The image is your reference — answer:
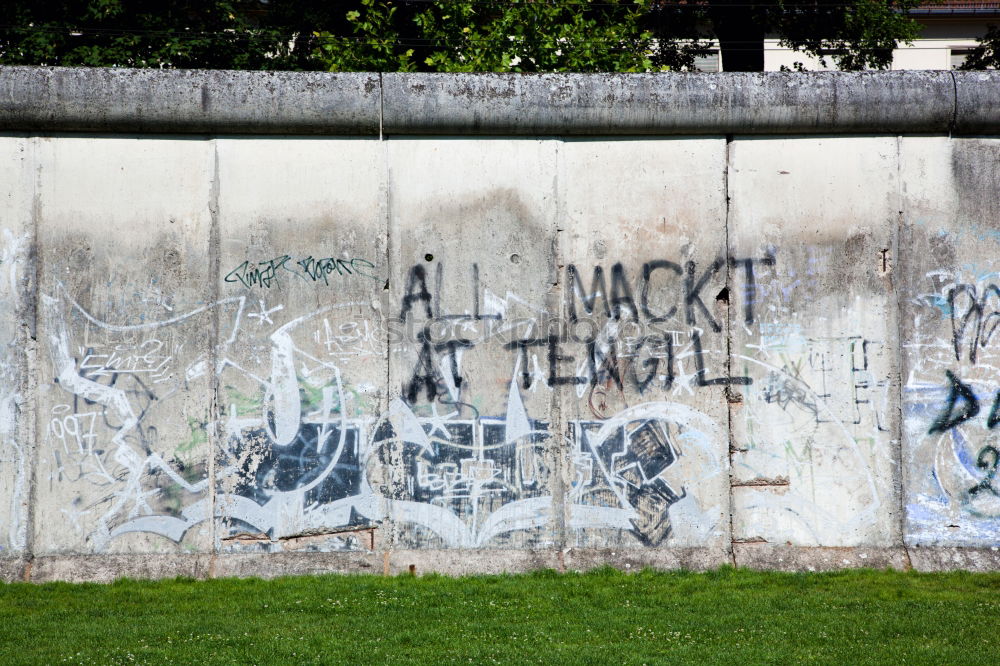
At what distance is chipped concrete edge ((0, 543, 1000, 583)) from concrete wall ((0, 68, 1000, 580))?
2cm

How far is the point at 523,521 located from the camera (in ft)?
23.0

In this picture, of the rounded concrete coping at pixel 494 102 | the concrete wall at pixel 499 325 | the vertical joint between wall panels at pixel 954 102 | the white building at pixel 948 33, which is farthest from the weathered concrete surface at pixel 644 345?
the white building at pixel 948 33

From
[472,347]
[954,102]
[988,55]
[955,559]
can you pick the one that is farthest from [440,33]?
[988,55]

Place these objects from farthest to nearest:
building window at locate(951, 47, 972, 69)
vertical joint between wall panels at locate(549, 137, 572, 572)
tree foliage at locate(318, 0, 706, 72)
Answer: building window at locate(951, 47, 972, 69), tree foliage at locate(318, 0, 706, 72), vertical joint between wall panels at locate(549, 137, 572, 572)

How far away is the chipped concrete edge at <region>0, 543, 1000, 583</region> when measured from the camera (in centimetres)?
676

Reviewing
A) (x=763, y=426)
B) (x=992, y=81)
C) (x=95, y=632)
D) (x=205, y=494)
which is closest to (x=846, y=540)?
(x=763, y=426)

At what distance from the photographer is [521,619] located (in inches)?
231

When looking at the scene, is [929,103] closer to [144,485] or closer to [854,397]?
[854,397]

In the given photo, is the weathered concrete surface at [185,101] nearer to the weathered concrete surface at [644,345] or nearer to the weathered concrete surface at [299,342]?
the weathered concrete surface at [299,342]

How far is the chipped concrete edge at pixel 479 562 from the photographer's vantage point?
6.76 metres

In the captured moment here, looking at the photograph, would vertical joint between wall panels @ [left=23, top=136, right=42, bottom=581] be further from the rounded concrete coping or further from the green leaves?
the green leaves

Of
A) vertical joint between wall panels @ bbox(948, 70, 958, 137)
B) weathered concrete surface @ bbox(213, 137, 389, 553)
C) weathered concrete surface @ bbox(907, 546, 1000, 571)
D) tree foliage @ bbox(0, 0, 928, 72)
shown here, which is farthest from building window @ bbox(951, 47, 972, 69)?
weathered concrete surface @ bbox(213, 137, 389, 553)

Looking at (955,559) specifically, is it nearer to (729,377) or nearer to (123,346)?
(729,377)

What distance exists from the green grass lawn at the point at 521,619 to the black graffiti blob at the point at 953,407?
40.2 inches
